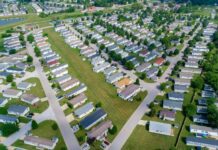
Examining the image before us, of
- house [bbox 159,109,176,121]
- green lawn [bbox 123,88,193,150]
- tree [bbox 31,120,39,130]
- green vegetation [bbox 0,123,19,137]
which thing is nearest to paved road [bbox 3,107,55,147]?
green vegetation [bbox 0,123,19,137]

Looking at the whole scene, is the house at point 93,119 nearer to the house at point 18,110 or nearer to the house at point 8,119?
the house at point 18,110

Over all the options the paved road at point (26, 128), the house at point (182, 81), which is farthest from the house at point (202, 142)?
the paved road at point (26, 128)

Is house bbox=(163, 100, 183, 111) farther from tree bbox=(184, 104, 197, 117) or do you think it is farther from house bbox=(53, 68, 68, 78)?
house bbox=(53, 68, 68, 78)

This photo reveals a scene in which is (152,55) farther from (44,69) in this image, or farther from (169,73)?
(44,69)

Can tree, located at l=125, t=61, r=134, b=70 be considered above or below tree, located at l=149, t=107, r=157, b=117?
above

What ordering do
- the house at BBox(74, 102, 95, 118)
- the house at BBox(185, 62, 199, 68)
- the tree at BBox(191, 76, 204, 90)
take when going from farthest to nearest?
the house at BBox(185, 62, 199, 68) < the tree at BBox(191, 76, 204, 90) < the house at BBox(74, 102, 95, 118)

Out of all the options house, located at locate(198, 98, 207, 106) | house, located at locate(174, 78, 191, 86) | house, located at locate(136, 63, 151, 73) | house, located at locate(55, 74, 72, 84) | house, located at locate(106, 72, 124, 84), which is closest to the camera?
house, located at locate(198, 98, 207, 106)

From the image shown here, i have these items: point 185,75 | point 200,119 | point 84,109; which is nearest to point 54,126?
point 84,109
